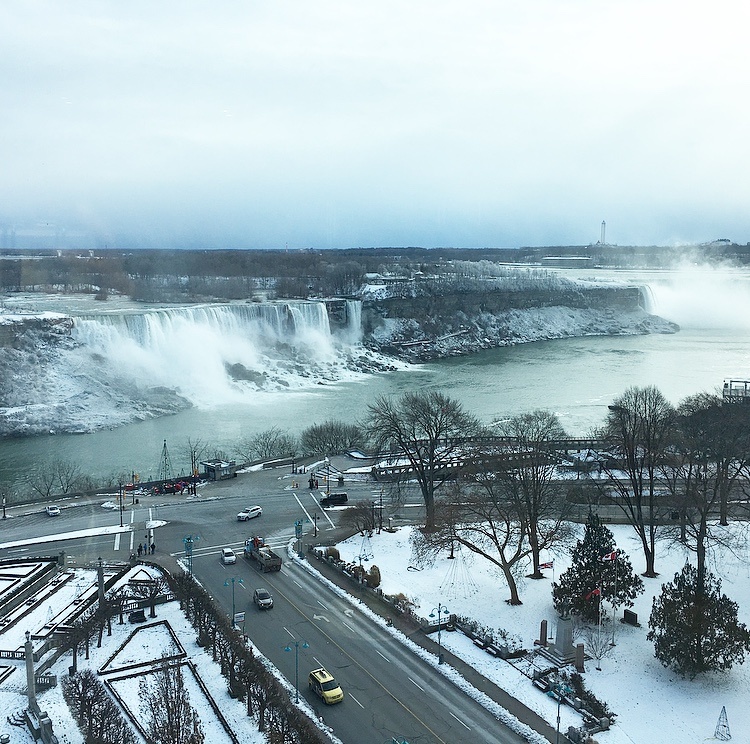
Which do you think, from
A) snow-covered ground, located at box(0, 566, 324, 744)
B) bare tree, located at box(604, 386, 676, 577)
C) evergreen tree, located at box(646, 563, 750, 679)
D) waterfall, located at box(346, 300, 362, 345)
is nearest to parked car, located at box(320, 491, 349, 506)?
snow-covered ground, located at box(0, 566, 324, 744)

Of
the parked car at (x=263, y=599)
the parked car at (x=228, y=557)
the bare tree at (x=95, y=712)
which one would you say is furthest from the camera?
the parked car at (x=228, y=557)

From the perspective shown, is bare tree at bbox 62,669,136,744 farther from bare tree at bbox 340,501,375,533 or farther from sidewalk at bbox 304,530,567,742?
bare tree at bbox 340,501,375,533

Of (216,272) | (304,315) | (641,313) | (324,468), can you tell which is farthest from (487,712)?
(641,313)

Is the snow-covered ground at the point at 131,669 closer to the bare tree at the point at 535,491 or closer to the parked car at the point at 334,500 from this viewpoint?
the bare tree at the point at 535,491

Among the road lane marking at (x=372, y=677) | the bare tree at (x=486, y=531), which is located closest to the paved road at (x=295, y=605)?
the road lane marking at (x=372, y=677)

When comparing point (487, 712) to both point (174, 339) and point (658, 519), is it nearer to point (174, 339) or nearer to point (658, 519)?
point (658, 519)

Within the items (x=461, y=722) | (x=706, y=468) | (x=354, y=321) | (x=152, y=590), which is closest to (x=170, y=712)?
(x=461, y=722)
